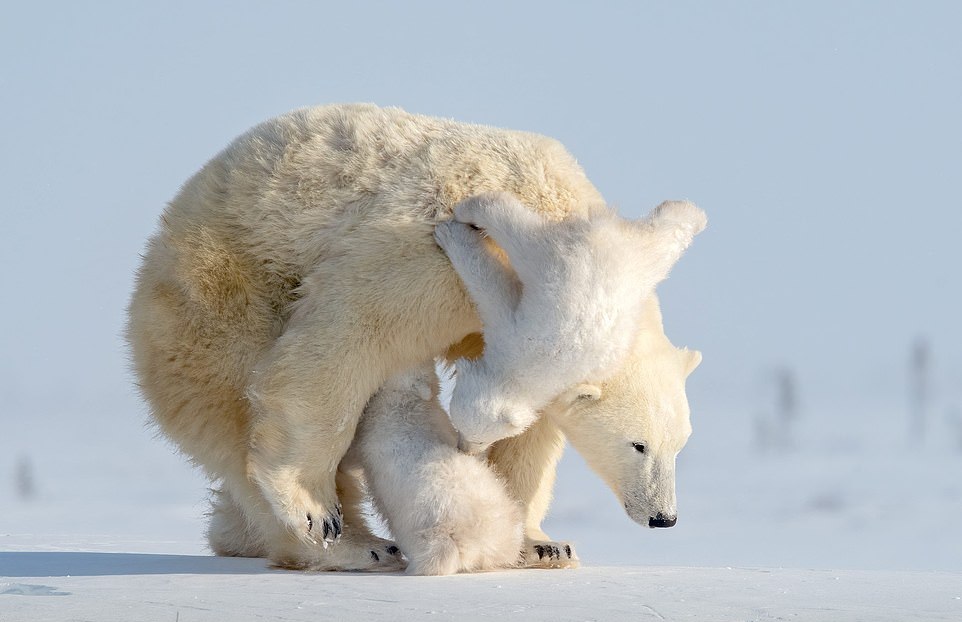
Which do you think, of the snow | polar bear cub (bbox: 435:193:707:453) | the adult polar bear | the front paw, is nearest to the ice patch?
the snow

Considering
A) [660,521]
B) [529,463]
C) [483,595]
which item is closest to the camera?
[483,595]

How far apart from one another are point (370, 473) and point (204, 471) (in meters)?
1.11

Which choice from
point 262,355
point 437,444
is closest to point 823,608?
point 437,444

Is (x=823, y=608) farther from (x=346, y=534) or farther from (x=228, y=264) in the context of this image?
(x=228, y=264)

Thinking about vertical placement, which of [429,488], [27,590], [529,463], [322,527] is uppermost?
[529,463]

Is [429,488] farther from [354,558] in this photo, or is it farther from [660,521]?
[660,521]

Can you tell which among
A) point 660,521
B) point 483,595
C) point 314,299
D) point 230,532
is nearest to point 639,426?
point 660,521

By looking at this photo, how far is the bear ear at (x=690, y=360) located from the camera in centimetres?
619

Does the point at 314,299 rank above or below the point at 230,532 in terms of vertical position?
above

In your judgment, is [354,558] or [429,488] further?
[354,558]

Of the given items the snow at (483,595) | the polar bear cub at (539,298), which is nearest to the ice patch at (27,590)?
the snow at (483,595)

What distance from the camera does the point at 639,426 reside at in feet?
19.2

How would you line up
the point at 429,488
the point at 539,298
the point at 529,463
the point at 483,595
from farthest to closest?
the point at 529,463 < the point at 429,488 < the point at 539,298 < the point at 483,595

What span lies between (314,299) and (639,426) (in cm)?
163
